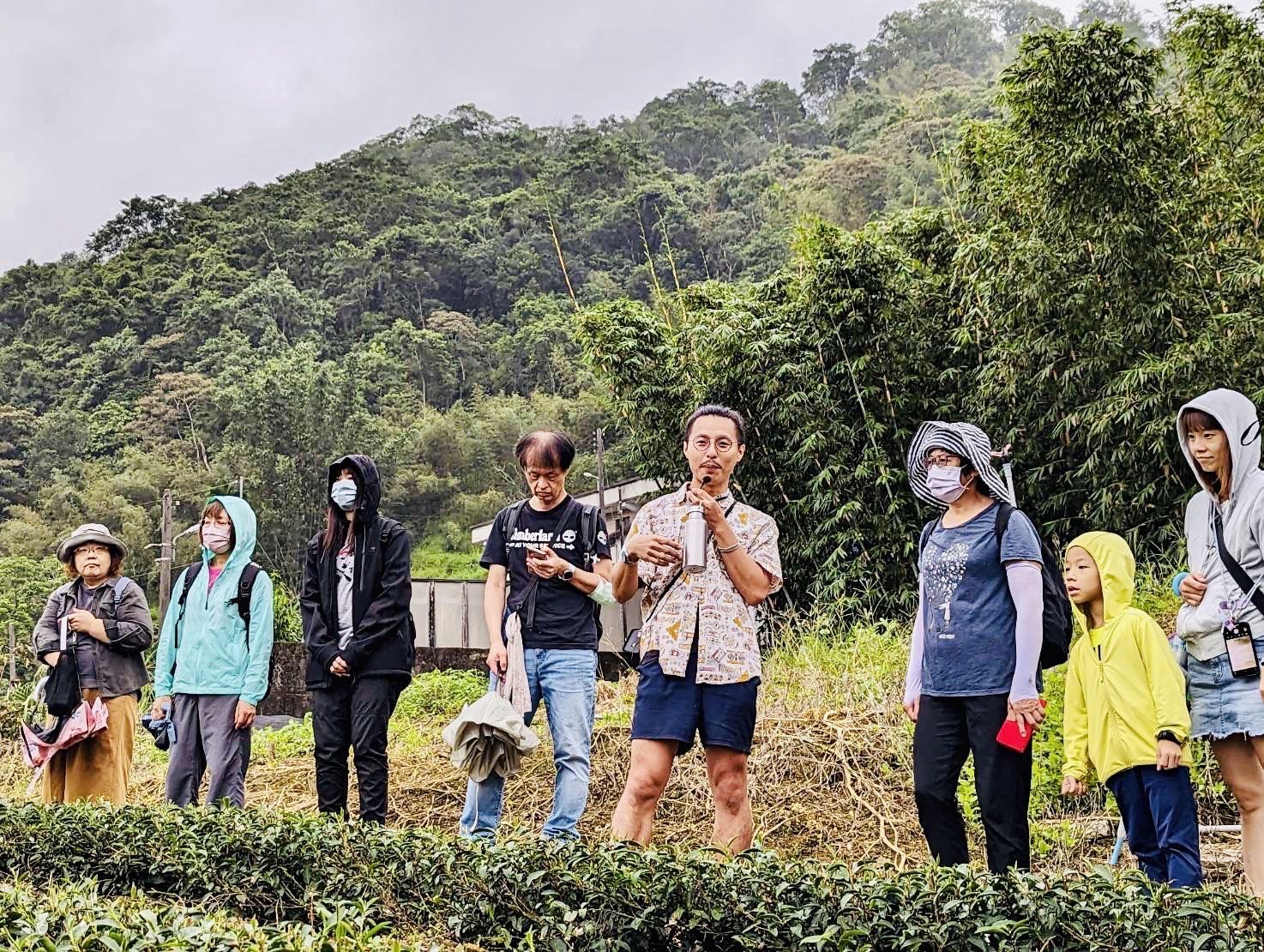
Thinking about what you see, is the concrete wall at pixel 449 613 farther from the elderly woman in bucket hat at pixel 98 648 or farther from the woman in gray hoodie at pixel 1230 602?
the woman in gray hoodie at pixel 1230 602

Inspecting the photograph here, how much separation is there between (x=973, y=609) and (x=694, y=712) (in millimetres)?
902

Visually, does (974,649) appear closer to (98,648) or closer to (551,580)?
(551,580)

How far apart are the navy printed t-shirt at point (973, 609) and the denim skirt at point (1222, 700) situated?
0.67 meters

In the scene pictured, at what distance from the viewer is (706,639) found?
391 centimetres

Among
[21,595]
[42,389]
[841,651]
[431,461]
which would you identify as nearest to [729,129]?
[431,461]

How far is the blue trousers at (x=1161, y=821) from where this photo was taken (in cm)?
358

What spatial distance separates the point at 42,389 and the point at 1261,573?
43626 mm

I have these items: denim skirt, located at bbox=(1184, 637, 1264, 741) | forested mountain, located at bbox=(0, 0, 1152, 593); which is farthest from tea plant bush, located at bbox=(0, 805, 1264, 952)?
forested mountain, located at bbox=(0, 0, 1152, 593)

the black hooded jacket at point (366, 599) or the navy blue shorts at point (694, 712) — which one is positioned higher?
the black hooded jacket at point (366, 599)

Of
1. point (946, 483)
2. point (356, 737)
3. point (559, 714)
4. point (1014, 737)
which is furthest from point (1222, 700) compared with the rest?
point (356, 737)

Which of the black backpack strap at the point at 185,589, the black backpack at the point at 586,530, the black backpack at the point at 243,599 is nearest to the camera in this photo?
the black backpack at the point at 586,530

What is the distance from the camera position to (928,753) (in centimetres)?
364

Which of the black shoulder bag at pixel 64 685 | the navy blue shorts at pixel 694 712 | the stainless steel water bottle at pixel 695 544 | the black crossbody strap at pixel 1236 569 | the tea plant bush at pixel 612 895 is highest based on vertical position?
the stainless steel water bottle at pixel 695 544

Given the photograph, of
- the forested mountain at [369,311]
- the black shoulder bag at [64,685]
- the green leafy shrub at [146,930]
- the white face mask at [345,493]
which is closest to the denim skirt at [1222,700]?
the green leafy shrub at [146,930]
